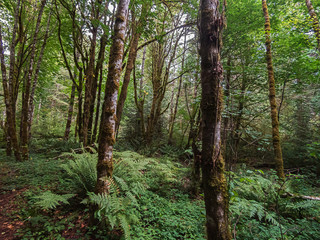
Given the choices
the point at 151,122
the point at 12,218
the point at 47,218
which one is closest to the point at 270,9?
the point at 151,122

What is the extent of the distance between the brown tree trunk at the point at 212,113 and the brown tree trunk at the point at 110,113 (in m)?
1.73

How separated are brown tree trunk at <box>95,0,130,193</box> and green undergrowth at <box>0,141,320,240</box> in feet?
0.65

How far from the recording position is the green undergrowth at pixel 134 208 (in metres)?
2.37

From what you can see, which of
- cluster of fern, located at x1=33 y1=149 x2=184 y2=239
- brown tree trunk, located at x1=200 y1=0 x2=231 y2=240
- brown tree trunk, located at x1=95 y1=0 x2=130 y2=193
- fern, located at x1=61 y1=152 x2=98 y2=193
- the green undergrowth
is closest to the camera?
brown tree trunk, located at x1=200 y1=0 x2=231 y2=240

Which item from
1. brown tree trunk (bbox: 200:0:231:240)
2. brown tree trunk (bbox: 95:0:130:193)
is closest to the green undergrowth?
brown tree trunk (bbox: 95:0:130:193)

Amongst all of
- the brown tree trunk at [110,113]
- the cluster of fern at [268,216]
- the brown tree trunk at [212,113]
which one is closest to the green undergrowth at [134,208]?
the cluster of fern at [268,216]

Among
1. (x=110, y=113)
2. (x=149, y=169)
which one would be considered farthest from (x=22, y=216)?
(x=149, y=169)

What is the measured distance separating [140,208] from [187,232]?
43.9 inches

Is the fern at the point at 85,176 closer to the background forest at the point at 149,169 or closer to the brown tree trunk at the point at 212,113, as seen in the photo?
the background forest at the point at 149,169

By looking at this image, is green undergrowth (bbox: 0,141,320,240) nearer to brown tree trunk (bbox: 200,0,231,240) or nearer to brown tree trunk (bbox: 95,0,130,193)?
brown tree trunk (bbox: 95,0,130,193)

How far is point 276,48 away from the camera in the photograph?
6.99m

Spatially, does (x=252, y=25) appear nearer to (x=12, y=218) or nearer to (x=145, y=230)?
(x=145, y=230)

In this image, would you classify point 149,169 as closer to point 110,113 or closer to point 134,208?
point 134,208

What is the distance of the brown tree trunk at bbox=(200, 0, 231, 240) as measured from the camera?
1.38 meters
